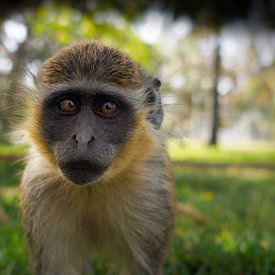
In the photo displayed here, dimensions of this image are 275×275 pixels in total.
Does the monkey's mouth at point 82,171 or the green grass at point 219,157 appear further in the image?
the green grass at point 219,157

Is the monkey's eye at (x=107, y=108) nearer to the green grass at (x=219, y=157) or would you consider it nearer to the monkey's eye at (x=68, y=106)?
the monkey's eye at (x=68, y=106)

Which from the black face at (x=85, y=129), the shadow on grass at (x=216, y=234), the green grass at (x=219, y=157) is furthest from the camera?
the green grass at (x=219, y=157)

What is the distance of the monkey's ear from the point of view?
11.1ft

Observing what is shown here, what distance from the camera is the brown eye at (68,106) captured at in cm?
292

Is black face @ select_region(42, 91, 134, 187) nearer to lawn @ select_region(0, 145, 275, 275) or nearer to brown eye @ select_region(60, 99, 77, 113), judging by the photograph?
brown eye @ select_region(60, 99, 77, 113)

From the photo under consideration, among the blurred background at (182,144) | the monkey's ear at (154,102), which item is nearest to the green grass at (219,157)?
the blurred background at (182,144)

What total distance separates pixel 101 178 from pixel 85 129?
43cm

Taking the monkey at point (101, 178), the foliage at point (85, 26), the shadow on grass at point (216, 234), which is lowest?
the shadow on grass at point (216, 234)

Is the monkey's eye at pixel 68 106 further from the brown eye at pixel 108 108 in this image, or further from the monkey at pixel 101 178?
the brown eye at pixel 108 108

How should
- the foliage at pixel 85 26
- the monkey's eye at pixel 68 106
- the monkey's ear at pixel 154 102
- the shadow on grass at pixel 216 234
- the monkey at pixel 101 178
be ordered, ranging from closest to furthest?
1. the monkey's eye at pixel 68 106
2. the monkey at pixel 101 178
3. the monkey's ear at pixel 154 102
4. the shadow on grass at pixel 216 234
5. the foliage at pixel 85 26

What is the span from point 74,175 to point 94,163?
16 cm

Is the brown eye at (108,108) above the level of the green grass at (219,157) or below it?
above

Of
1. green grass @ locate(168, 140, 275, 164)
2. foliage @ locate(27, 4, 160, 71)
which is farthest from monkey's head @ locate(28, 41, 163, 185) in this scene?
green grass @ locate(168, 140, 275, 164)

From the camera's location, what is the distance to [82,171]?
109 inches
